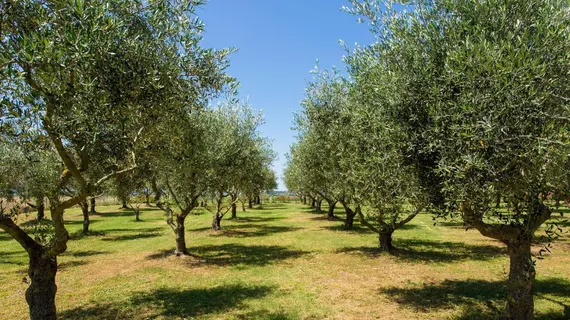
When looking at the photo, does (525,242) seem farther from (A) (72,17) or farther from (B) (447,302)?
(A) (72,17)

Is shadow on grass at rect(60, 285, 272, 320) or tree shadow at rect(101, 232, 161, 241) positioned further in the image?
tree shadow at rect(101, 232, 161, 241)

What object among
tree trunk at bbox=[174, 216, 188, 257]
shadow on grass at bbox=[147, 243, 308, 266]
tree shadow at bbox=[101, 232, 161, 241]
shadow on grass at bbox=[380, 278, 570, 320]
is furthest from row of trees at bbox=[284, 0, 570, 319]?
tree shadow at bbox=[101, 232, 161, 241]

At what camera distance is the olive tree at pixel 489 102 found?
764cm

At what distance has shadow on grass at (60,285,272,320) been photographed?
13.8 meters

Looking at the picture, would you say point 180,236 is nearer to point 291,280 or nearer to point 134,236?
point 291,280

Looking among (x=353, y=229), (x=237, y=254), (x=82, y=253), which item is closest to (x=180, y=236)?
(x=237, y=254)

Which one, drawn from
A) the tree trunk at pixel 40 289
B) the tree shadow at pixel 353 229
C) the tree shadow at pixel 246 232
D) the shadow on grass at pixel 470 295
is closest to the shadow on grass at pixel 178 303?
the tree trunk at pixel 40 289

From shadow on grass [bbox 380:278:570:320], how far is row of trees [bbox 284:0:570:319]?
2.36 m

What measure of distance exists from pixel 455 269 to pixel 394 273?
371 centimetres

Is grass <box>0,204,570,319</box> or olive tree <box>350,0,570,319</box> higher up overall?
olive tree <box>350,0,570,319</box>

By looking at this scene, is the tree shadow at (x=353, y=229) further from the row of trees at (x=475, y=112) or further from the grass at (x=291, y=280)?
the row of trees at (x=475, y=112)

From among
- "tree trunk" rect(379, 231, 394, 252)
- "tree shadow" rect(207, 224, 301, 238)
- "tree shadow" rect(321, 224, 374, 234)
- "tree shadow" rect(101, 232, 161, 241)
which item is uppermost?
"tree trunk" rect(379, 231, 394, 252)

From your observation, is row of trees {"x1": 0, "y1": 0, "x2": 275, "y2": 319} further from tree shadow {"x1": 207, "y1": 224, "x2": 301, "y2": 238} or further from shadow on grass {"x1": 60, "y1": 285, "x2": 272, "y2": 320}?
tree shadow {"x1": 207, "y1": 224, "x2": 301, "y2": 238}

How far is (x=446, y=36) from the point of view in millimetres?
9914
